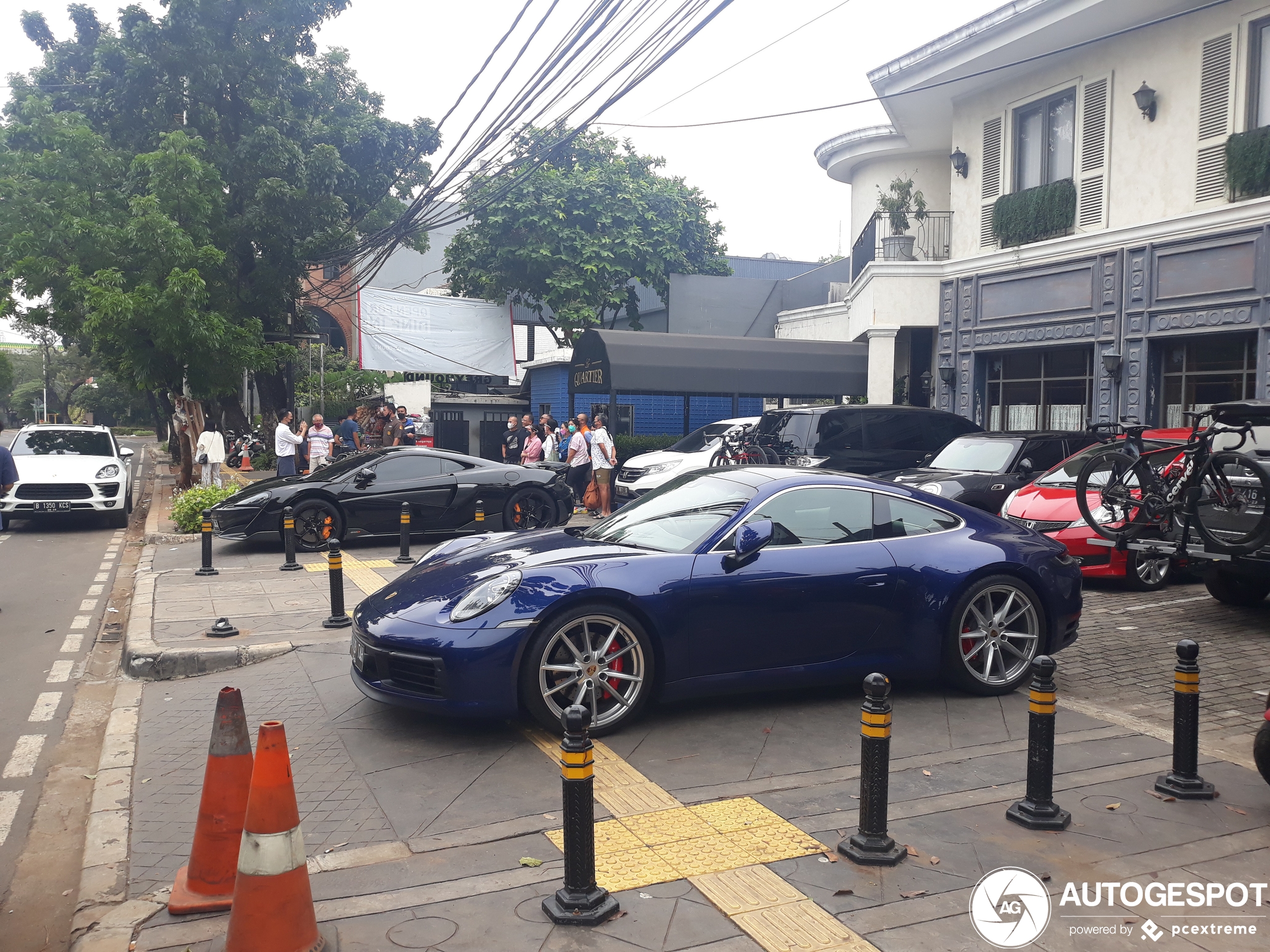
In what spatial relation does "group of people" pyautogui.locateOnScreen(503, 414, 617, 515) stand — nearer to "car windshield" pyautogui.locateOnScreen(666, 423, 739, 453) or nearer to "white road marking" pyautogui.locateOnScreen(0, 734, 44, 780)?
"car windshield" pyautogui.locateOnScreen(666, 423, 739, 453)

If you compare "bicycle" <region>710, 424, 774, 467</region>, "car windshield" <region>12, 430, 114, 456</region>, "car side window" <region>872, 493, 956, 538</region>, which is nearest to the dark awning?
"bicycle" <region>710, 424, 774, 467</region>

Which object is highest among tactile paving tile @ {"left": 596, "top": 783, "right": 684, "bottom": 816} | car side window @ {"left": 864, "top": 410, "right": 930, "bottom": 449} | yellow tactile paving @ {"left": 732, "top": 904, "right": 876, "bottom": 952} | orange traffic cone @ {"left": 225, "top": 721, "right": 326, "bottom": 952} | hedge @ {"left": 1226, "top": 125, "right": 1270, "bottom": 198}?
hedge @ {"left": 1226, "top": 125, "right": 1270, "bottom": 198}

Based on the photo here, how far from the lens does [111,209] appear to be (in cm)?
1881

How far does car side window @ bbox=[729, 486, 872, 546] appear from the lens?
5.91m

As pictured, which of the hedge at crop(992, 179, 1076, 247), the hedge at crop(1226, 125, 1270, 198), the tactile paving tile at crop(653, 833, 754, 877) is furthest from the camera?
the hedge at crop(992, 179, 1076, 247)

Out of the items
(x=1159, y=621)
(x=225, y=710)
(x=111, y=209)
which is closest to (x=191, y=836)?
(x=225, y=710)

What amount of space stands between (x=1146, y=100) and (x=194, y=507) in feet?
51.5

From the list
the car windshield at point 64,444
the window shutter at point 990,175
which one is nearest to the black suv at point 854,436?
the window shutter at point 990,175

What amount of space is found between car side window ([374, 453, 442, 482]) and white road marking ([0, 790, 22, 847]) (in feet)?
25.6

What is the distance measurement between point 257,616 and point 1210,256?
1388 centimetres

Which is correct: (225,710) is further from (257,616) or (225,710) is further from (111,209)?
(111,209)

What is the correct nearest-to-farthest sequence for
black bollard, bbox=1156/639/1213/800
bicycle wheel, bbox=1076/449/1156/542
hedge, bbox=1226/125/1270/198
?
black bollard, bbox=1156/639/1213/800, bicycle wheel, bbox=1076/449/1156/542, hedge, bbox=1226/125/1270/198

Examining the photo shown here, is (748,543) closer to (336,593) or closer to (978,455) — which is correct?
(336,593)

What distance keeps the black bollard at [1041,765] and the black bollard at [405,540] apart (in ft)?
25.6
